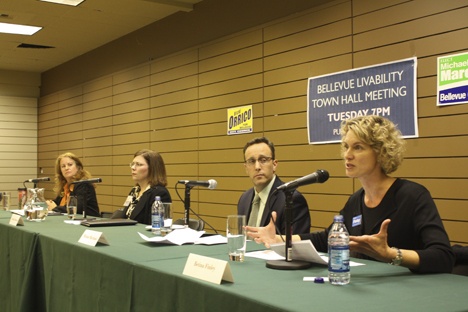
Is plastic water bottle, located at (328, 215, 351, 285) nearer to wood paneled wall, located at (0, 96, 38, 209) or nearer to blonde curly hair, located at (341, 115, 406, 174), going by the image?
blonde curly hair, located at (341, 115, 406, 174)

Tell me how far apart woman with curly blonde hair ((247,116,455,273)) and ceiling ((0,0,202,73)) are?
4.17 m

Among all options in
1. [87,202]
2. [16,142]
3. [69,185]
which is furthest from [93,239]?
[16,142]

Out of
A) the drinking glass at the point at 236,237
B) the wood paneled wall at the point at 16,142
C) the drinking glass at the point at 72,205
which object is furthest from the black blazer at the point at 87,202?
the wood paneled wall at the point at 16,142

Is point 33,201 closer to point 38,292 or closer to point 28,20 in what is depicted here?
point 38,292

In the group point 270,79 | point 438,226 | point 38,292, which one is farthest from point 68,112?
point 438,226

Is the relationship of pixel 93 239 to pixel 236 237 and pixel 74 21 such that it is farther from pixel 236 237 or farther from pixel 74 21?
pixel 74 21

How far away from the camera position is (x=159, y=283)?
1.89 meters

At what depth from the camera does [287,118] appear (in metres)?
4.96

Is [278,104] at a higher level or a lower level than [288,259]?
higher

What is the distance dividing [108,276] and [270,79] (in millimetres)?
3334

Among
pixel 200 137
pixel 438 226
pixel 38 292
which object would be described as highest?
pixel 200 137

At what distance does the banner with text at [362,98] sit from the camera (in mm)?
3877

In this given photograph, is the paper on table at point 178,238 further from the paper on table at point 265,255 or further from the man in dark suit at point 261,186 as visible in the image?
the man in dark suit at point 261,186

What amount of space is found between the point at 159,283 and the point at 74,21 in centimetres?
578
